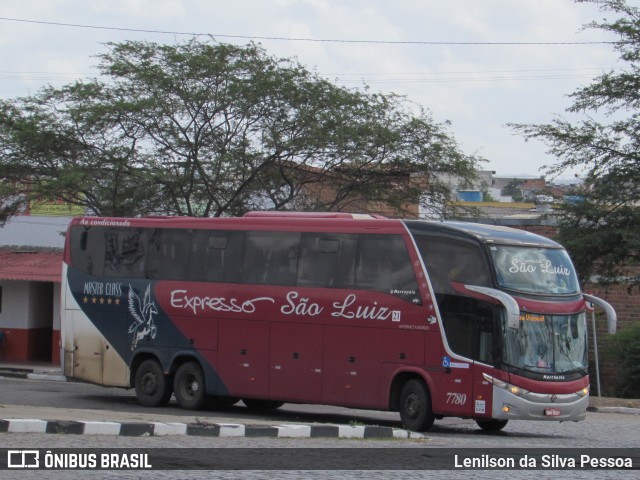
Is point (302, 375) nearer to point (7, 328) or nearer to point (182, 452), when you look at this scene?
point (182, 452)

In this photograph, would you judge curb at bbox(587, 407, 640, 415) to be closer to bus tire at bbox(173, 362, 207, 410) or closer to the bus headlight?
the bus headlight

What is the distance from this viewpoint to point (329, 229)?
64.5 feet

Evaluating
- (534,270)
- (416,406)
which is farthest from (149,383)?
(534,270)

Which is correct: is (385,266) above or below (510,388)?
above

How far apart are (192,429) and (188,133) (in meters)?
18.9

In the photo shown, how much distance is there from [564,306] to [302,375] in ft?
16.3

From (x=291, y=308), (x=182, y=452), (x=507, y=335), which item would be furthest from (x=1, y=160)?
(x=182, y=452)

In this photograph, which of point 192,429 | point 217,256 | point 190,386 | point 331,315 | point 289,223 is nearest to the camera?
point 192,429

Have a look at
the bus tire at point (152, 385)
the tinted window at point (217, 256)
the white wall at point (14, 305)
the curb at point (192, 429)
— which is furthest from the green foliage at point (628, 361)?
the white wall at point (14, 305)

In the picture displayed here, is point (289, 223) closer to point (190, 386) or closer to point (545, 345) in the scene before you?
point (190, 386)

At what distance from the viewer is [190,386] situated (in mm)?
21609

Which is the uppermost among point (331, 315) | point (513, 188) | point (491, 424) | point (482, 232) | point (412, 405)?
point (513, 188)

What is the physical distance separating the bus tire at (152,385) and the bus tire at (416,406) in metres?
5.71

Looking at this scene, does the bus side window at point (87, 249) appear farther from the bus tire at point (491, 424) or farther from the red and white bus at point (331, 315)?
the bus tire at point (491, 424)
